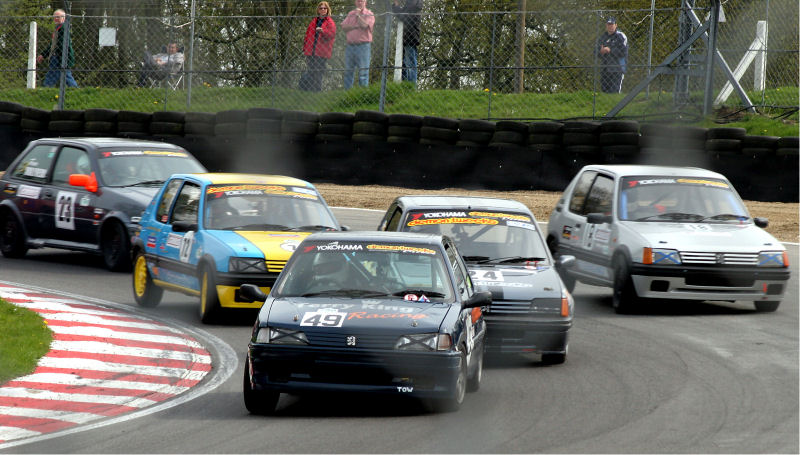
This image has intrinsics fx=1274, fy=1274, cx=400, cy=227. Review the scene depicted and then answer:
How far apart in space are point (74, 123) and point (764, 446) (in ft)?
65.3

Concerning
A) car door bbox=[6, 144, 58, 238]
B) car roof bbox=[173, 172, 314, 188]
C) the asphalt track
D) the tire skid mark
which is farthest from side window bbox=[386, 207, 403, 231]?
car door bbox=[6, 144, 58, 238]

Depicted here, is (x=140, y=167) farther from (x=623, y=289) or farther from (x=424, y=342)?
(x=424, y=342)

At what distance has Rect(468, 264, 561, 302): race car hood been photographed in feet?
33.0

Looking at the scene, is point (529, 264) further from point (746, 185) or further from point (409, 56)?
point (409, 56)

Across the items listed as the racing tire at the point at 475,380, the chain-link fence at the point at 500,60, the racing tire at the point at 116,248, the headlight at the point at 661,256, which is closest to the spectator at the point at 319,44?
the chain-link fence at the point at 500,60

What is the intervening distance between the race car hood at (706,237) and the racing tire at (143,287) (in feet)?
16.6

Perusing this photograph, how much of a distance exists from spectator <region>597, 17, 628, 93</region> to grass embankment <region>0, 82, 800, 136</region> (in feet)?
0.82

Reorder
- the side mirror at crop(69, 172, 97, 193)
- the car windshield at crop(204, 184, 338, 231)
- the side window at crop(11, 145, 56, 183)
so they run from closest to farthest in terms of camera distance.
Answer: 1. the car windshield at crop(204, 184, 338, 231)
2. the side mirror at crop(69, 172, 97, 193)
3. the side window at crop(11, 145, 56, 183)

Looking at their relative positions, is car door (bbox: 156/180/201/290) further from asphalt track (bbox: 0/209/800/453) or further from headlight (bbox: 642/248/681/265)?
headlight (bbox: 642/248/681/265)

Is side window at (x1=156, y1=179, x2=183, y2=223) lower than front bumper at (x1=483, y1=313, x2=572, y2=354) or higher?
higher

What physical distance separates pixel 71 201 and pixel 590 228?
6.48m

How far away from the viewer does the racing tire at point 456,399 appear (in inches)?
310

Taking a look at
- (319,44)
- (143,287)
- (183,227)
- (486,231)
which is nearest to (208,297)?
(183,227)

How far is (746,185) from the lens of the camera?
2170 cm
